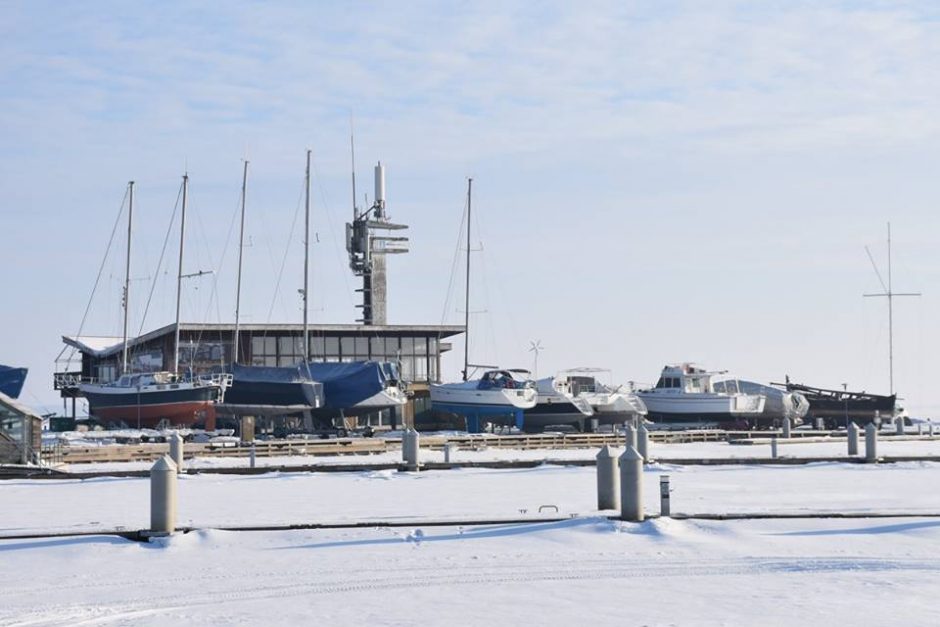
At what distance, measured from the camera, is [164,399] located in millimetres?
70000

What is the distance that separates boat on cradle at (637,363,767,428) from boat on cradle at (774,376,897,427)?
5672 millimetres

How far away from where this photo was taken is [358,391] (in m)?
64.2

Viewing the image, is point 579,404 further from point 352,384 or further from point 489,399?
point 352,384

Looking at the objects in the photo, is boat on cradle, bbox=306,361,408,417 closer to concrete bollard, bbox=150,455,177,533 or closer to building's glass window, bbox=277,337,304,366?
building's glass window, bbox=277,337,304,366

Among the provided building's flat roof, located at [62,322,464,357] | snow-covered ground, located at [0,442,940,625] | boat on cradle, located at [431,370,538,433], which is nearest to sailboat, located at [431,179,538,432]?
boat on cradle, located at [431,370,538,433]

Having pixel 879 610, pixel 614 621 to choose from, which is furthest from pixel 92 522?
pixel 879 610

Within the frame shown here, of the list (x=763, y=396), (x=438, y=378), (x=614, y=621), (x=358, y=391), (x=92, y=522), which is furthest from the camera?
(x=438, y=378)

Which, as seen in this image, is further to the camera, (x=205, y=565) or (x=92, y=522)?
(x=92, y=522)

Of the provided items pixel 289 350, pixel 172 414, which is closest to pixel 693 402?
pixel 289 350

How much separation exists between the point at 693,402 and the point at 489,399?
13898 mm

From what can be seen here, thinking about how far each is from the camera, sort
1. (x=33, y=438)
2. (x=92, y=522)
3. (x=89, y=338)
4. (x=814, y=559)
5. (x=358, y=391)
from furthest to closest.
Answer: (x=89, y=338) → (x=358, y=391) → (x=33, y=438) → (x=92, y=522) → (x=814, y=559)

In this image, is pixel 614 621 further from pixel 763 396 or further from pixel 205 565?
pixel 763 396

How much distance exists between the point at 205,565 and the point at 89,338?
85777 mm


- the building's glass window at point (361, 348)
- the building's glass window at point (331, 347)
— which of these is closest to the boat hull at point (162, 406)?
the building's glass window at point (331, 347)
